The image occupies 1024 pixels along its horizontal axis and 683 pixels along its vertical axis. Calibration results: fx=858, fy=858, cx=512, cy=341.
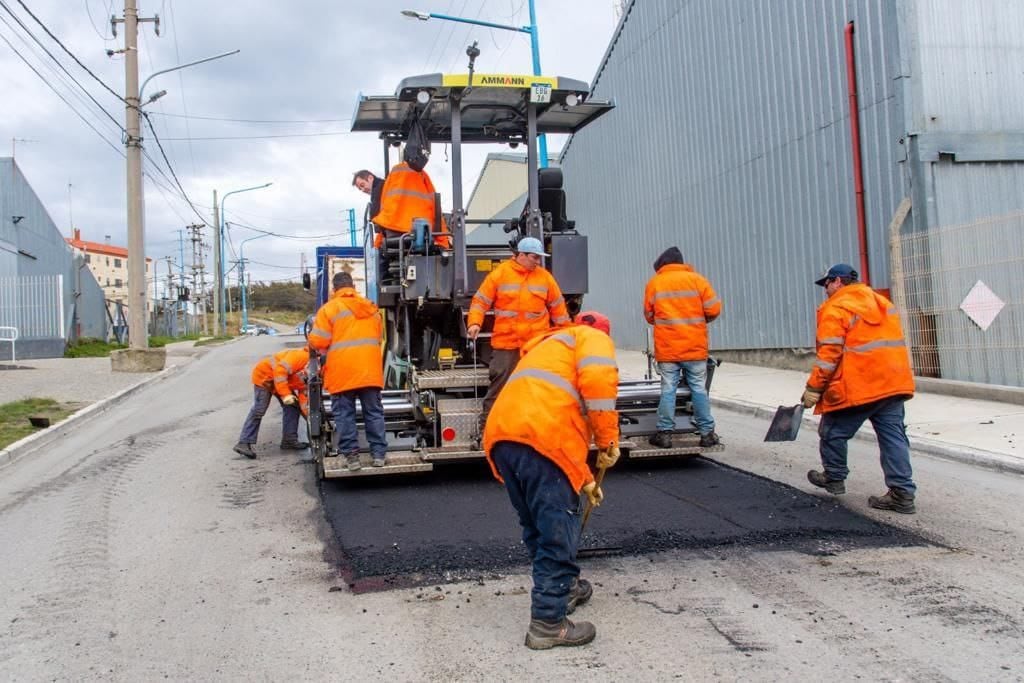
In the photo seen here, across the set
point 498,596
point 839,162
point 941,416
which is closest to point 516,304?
point 498,596

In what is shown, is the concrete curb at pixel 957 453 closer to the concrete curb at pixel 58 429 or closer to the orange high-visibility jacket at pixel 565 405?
the orange high-visibility jacket at pixel 565 405

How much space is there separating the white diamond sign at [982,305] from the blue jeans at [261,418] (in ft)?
26.6

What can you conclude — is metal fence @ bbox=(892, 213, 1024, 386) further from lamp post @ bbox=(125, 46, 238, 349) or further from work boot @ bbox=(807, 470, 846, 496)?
lamp post @ bbox=(125, 46, 238, 349)

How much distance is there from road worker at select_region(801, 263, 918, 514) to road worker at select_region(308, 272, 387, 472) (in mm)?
3193

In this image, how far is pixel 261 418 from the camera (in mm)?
8875

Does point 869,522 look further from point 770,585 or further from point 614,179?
point 614,179

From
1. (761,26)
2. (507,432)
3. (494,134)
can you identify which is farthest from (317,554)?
(761,26)

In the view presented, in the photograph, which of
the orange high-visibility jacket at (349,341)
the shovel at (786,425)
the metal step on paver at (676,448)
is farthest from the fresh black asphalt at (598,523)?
the orange high-visibility jacket at (349,341)

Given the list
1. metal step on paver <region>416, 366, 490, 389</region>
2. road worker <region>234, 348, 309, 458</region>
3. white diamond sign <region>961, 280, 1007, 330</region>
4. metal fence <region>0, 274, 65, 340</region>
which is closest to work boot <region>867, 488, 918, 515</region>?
metal step on paver <region>416, 366, 490, 389</region>

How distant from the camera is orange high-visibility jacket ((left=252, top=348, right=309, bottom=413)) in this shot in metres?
8.70

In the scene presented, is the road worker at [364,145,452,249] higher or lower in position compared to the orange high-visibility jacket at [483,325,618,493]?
higher

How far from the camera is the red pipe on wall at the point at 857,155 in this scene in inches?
484

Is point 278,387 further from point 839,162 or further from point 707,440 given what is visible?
point 839,162

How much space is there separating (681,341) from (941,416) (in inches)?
154
